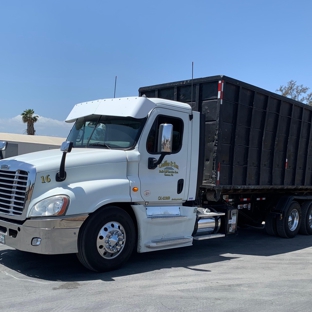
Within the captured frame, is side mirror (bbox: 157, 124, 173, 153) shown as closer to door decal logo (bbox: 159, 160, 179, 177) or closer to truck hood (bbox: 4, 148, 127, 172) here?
door decal logo (bbox: 159, 160, 179, 177)

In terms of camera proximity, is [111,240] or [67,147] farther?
[111,240]

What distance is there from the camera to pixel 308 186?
10391 millimetres

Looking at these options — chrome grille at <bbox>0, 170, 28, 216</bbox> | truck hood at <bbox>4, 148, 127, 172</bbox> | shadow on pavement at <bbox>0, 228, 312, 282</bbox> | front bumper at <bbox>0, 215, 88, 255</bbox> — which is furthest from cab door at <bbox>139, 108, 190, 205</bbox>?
chrome grille at <bbox>0, 170, 28, 216</bbox>

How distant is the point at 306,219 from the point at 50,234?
7274 millimetres

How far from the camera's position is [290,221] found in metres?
10.0

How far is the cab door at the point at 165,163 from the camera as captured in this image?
21.3 ft

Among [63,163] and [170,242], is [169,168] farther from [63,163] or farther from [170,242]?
[63,163]

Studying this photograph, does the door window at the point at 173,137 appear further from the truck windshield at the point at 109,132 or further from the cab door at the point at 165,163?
the truck windshield at the point at 109,132

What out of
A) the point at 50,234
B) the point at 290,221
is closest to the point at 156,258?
the point at 50,234

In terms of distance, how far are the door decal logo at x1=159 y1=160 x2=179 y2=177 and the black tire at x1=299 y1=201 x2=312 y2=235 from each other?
196 inches

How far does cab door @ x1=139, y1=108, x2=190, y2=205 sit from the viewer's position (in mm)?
6480

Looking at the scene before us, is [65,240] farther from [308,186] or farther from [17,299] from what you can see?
[308,186]

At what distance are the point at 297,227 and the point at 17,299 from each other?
296 inches

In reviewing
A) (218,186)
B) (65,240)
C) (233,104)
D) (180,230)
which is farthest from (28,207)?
(233,104)
